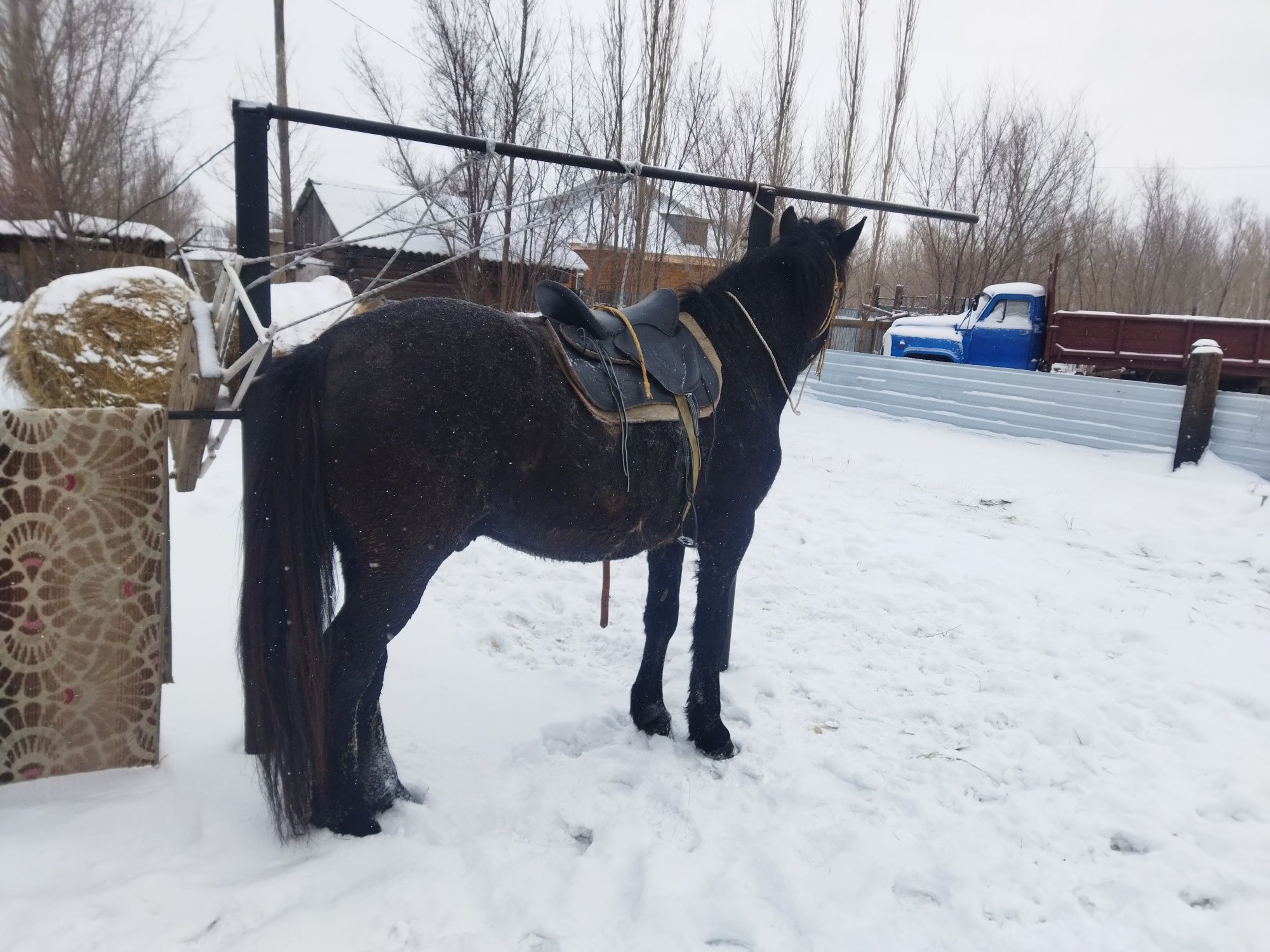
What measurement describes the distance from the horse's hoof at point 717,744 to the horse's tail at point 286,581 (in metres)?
1.45

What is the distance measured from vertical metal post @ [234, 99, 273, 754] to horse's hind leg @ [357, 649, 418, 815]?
0.34m

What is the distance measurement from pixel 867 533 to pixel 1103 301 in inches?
1017

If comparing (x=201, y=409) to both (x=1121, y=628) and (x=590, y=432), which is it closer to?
(x=590, y=432)

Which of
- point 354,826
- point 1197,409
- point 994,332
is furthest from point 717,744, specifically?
point 994,332

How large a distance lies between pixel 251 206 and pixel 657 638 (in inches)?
86.7

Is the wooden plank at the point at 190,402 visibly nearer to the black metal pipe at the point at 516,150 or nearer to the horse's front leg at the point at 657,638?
the black metal pipe at the point at 516,150

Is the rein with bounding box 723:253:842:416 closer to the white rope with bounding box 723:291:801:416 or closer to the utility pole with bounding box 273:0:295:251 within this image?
the white rope with bounding box 723:291:801:416

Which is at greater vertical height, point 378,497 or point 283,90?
point 283,90

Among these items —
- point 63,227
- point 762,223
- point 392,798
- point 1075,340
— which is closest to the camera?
point 392,798

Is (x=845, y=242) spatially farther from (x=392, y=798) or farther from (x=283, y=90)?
(x=283, y=90)

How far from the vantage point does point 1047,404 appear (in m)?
8.67

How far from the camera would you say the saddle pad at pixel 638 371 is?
7.49ft

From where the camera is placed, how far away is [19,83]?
6.56m

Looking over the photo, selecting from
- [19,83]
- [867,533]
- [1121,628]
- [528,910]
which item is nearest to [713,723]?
[528,910]
